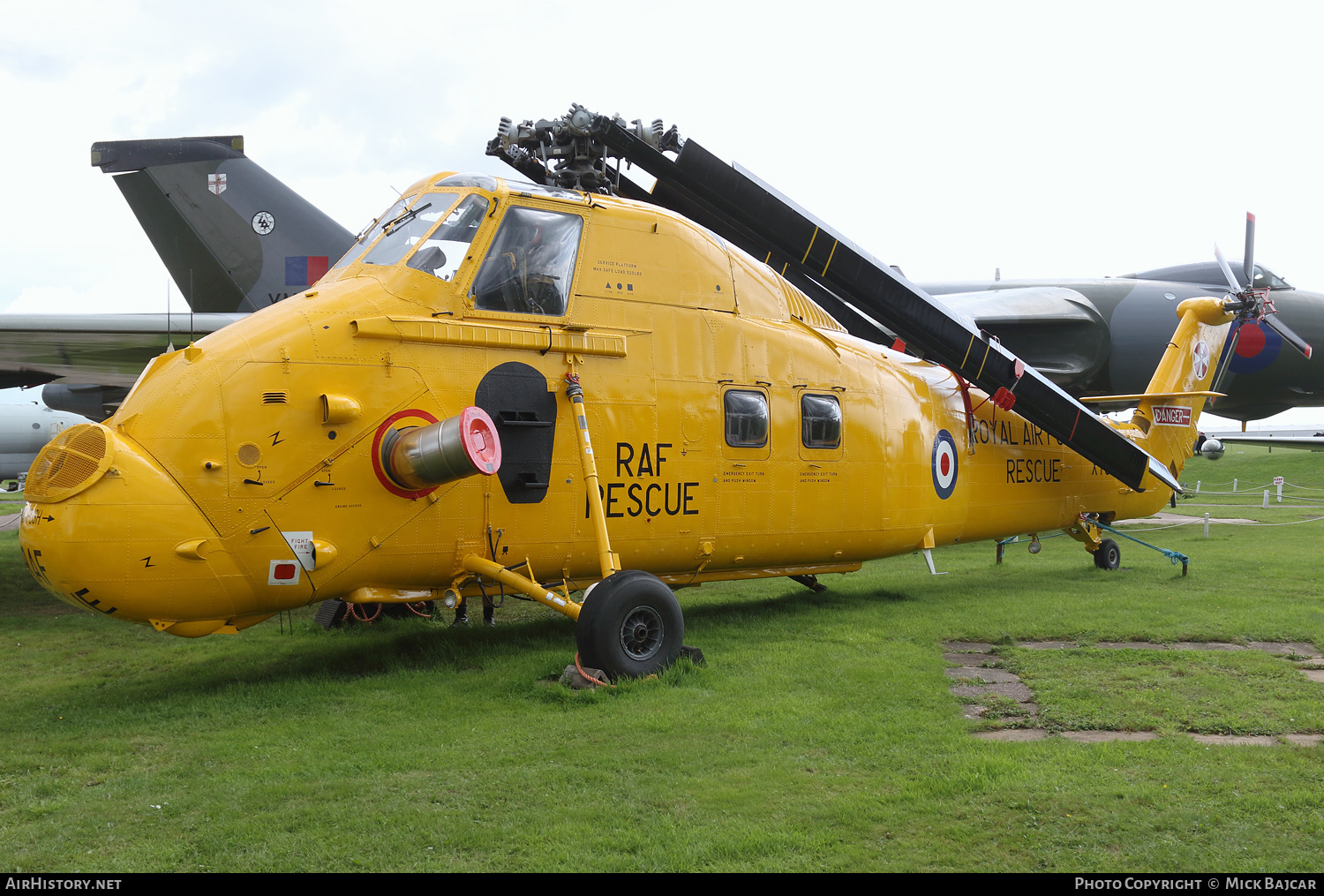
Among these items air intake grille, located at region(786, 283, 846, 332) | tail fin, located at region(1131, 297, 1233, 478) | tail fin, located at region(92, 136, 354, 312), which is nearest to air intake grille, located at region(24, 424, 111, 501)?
air intake grille, located at region(786, 283, 846, 332)

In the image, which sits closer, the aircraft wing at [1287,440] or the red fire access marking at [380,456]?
the red fire access marking at [380,456]

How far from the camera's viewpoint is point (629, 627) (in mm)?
7293

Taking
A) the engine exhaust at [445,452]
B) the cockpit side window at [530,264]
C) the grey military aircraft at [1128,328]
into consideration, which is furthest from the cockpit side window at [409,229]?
the grey military aircraft at [1128,328]

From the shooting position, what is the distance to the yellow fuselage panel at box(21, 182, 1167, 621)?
6.54 m

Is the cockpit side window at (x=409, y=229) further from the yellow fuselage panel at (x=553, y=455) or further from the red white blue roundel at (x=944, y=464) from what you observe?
the red white blue roundel at (x=944, y=464)

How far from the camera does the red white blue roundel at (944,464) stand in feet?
38.2

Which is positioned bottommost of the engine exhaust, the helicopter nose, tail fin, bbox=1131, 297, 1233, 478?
the helicopter nose

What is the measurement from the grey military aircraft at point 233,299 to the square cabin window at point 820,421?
373 cm

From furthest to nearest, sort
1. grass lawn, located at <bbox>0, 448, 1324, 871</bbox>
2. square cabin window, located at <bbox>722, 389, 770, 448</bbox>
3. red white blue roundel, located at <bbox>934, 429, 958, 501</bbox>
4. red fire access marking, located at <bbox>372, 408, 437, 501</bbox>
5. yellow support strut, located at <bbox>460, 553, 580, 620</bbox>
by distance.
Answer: red white blue roundel, located at <bbox>934, 429, 958, 501</bbox>, square cabin window, located at <bbox>722, 389, 770, 448</bbox>, yellow support strut, located at <bbox>460, 553, 580, 620</bbox>, red fire access marking, located at <bbox>372, 408, 437, 501</bbox>, grass lawn, located at <bbox>0, 448, 1324, 871</bbox>

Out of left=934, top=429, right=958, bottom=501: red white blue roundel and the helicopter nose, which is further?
left=934, top=429, right=958, bottom=501: red white blue roundel

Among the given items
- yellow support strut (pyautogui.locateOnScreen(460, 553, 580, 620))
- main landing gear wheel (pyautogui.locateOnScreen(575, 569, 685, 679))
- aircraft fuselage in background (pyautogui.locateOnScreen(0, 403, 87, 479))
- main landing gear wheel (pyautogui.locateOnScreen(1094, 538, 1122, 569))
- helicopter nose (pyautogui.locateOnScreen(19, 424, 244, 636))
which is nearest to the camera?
helicopter nose (pyautogui.locateOnScreen(19, 424, 244, 636))

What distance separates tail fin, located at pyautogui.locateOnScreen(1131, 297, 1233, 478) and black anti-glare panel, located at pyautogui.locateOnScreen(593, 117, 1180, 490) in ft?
12.2

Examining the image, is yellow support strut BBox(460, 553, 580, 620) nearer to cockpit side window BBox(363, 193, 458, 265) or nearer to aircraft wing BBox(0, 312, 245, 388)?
cockpit side window BBox(363, 193, 458, 265)

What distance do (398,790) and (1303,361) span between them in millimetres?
28119
